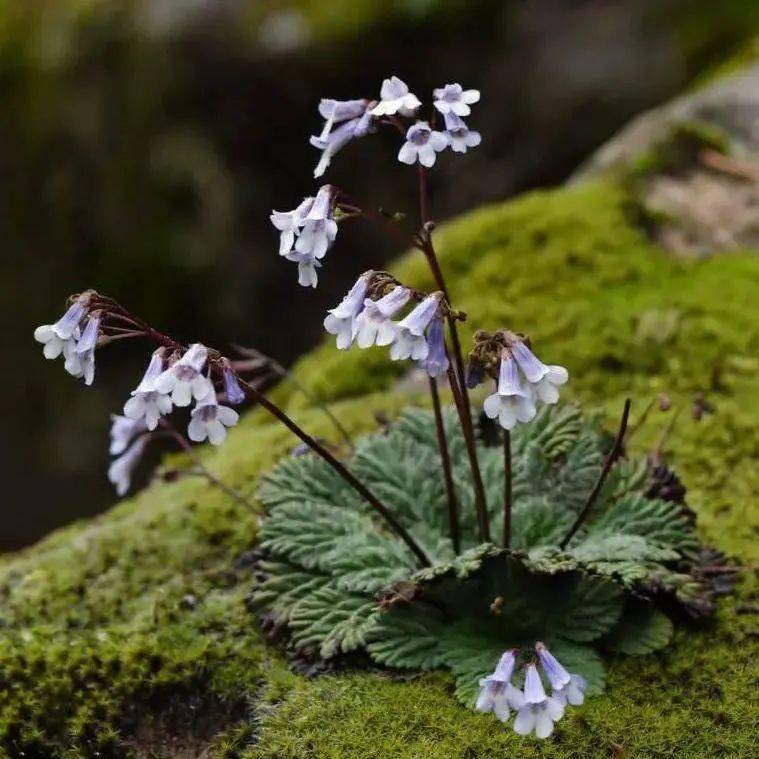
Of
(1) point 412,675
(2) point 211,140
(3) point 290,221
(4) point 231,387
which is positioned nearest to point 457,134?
(3) point 290,221

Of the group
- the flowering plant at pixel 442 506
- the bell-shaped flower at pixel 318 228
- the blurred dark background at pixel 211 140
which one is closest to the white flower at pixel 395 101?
the flowering plant at pixel 442 506

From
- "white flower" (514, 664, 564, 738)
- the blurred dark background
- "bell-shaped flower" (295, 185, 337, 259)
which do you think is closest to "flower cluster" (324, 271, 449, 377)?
"bell-shaped flower" (295, 185, 337, 259)

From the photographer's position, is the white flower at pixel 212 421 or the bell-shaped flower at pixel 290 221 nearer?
the white flower at pixel 212 421

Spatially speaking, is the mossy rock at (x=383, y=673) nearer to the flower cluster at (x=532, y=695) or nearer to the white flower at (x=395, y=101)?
the flower cluster at (x=532, y=695)

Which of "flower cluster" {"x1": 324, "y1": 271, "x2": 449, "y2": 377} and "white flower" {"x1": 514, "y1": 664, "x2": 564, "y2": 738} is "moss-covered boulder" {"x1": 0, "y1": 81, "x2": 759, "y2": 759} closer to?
"white flower" {"x1": 514, "y1": 664, "x2": 564, "y2": 738}

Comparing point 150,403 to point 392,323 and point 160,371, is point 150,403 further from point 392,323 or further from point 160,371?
point 392,323

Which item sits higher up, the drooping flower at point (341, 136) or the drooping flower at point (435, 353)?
the drooping flower at point (341, 136)

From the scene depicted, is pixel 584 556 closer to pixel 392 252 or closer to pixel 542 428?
pixel 542 428
